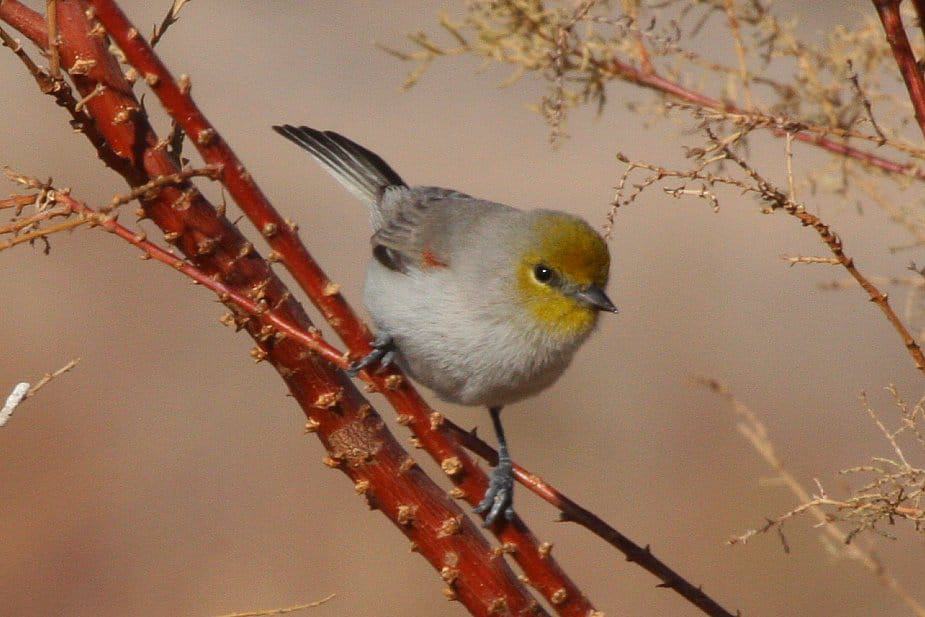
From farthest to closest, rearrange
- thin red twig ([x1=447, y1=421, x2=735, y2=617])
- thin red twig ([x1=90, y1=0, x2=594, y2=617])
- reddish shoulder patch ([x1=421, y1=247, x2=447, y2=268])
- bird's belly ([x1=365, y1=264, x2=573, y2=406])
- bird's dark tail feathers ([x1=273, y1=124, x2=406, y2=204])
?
bird's dark tail feathers ([x1=273, y1=124, x2=406, y2=204]) → reddish shoulder patch ([x1=421, y1=247, x2=447, y2=268]) → bird's belly ([x1=365, y1=264, x2=573, y2=406]) → thin red twig ([x1=447, y1=421, x2=735, y2=617]) → thin red twig ([x1=90, y1=0, x2=594, y2=617])

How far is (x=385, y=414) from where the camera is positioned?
827 cm

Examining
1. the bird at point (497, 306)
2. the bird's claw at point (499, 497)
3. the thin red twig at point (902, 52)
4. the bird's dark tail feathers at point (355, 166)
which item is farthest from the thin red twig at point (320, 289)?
the bird's dark tail feathers at point (355, 166)

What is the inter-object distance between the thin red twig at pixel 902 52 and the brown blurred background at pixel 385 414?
392cm

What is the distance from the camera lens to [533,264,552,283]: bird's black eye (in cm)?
338

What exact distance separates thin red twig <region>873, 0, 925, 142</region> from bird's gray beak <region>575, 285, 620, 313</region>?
154 cm

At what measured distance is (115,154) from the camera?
1.66m

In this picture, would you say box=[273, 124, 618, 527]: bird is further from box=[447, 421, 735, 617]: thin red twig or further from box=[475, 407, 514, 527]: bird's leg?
box=[447, 421, 735, 617]: thin red twig

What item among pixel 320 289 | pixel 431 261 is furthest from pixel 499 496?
pixel 431 261

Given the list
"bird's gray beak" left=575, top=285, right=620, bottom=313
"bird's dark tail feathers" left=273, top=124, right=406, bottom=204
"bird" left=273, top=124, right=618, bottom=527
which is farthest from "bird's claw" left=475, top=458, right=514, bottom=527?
"bird's dark tail feathers" left=273, top=124, right=406, bottom=204

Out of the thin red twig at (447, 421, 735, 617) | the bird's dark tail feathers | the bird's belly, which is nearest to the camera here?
the thin red twig at (447, 421, 735, 617)

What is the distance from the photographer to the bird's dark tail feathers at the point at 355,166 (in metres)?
4.23

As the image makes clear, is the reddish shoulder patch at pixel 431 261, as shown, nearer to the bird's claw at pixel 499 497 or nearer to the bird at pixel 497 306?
the bird at pixel 497 306

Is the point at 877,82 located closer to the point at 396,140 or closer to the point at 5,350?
the point at 5,350

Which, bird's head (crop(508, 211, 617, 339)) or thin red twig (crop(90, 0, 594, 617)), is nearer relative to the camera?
thin red twig (crop(90, 0, 594, 617))
